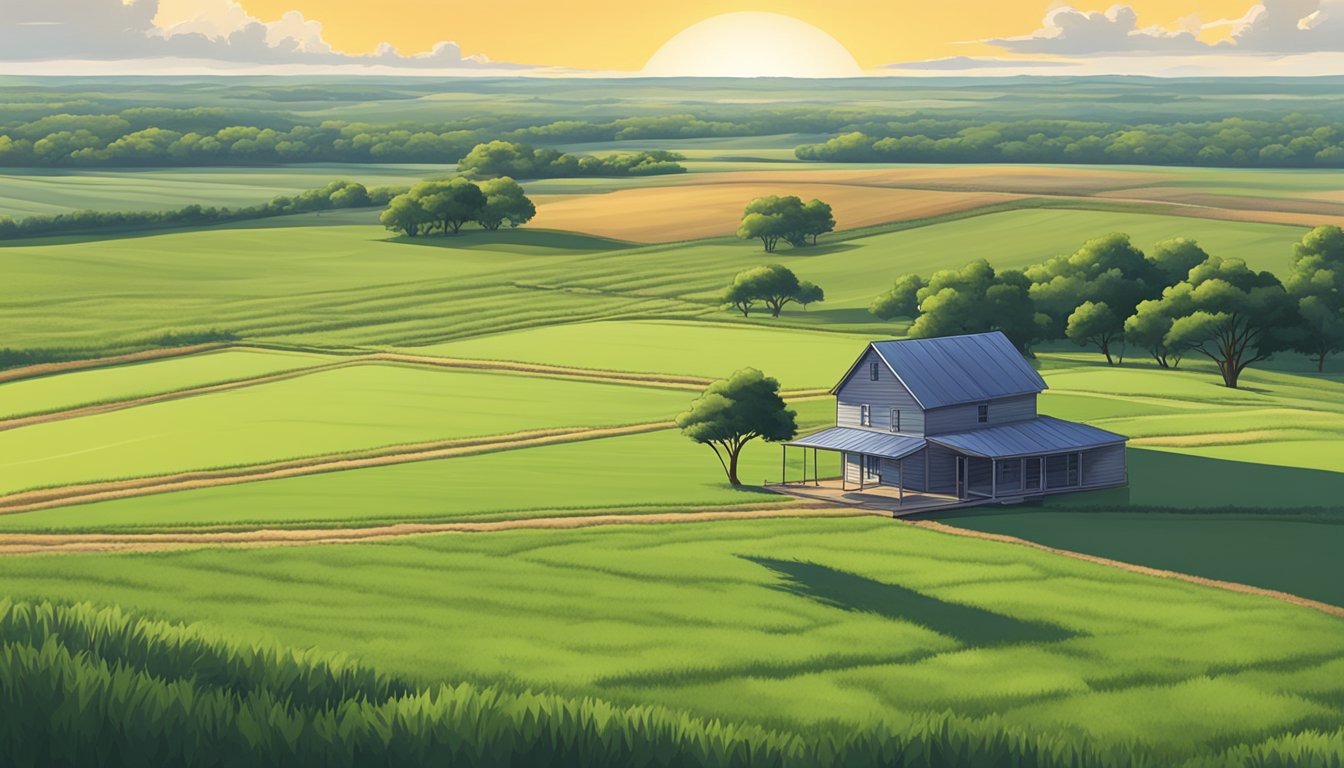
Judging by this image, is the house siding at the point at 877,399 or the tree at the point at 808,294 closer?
the house siding at the point at 877,399

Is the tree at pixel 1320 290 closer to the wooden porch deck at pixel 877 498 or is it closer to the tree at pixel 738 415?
the wooden porch deck at pixel 877 498

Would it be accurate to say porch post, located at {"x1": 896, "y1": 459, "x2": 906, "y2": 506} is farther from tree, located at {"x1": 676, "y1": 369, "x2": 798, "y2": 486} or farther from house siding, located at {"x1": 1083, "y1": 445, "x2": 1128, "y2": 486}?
house siding, located at {"x1": 1083, "y1": 445, "x2": 1128, "y2": 486}

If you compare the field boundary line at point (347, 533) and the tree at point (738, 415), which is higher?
the tree at point (738, 415)

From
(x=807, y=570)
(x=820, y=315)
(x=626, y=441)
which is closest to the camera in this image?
(x=807, y=570)

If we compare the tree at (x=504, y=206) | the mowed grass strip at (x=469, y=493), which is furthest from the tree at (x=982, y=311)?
the tree at (x=504, y=206)

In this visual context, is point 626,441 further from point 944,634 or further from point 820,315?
point 820,315

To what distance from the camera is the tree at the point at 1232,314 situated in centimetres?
10756

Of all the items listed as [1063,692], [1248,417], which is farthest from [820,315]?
[1063,692]

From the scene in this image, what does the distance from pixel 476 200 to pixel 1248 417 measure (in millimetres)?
106227

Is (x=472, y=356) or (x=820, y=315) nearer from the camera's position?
(x=472, y=356)

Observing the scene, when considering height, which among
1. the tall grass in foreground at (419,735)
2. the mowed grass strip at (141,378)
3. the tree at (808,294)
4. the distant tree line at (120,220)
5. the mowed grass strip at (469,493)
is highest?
the distant tree line at (120,220)

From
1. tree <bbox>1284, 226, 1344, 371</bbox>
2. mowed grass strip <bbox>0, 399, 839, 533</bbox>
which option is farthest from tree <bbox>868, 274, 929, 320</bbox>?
mowed grass strip <bbox>0, 399, 839, 533</bbox>

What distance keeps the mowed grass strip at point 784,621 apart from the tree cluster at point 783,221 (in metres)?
103

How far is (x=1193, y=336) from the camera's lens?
10756 centimetres
